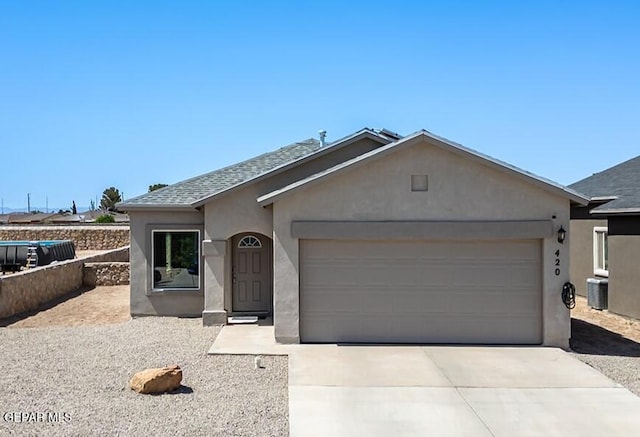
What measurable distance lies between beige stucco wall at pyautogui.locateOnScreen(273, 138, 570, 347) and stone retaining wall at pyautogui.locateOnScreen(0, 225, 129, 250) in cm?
3360

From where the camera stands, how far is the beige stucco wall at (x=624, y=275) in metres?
15.9

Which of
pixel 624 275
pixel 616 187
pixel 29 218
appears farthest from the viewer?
pixel 29 218

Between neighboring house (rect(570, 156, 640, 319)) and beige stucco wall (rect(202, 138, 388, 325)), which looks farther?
neighboring house (rect(570, 156, 640, 319))

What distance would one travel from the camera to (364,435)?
7.36 m

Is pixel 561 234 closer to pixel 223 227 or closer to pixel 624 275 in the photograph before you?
pixel 624 275

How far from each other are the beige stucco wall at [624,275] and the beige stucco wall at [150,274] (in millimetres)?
11590

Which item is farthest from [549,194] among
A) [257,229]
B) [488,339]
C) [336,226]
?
[257,229]

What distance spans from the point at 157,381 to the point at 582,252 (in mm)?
15902

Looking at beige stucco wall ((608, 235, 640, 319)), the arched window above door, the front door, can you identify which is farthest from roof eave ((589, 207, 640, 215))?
the arched window above door

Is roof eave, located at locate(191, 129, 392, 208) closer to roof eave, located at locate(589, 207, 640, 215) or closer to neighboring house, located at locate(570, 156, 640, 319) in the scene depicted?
neighboring house, located at locate(570, 156, 640, 319)

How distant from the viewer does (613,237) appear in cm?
1681

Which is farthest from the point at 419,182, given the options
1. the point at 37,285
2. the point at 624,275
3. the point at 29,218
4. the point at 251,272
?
the point at 29,218

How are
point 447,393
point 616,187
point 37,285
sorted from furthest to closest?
1. point 616,187
2. point 37,285
3. point 447,393

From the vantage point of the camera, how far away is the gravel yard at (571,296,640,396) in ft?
34.1
